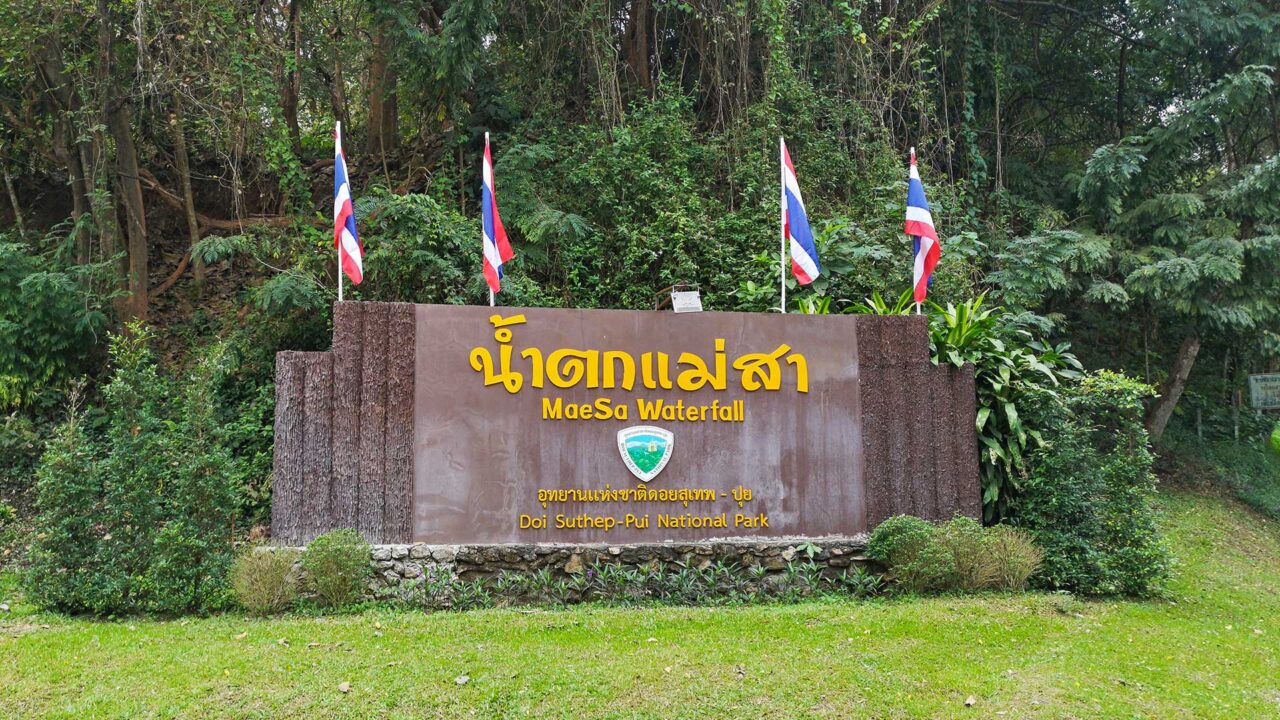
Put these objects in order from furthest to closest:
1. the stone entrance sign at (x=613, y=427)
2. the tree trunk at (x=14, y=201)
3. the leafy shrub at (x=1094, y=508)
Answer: the tree trunk at (x=14, y=201), the leafy shrub at (x=1094, y=508), the stone entrance sign at (x=613, y=427)

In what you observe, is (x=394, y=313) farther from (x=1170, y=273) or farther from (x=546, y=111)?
(x=1170, y=273)

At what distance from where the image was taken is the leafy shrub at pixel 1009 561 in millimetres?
7676

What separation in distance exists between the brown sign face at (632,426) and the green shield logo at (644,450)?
0.5 inches

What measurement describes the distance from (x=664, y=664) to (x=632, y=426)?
2450 millimetres

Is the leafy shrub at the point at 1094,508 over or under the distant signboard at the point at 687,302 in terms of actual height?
under

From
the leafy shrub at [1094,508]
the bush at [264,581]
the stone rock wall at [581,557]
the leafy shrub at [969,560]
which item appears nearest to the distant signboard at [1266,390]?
the leafy shrub at [1094,508]

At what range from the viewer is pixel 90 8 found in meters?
10.4

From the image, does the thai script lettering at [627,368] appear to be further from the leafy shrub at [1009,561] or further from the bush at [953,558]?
the leafy shrub at [1009,561]

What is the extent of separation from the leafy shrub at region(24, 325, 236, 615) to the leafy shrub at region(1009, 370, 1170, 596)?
6532 mm

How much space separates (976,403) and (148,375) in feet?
22.5

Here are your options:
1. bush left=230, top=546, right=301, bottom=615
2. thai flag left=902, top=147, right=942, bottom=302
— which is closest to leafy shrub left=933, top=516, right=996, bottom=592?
thai flag left=902, top=147, right=942, bottom=302

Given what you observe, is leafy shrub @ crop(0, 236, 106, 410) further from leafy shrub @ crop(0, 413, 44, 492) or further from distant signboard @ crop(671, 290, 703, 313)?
distant signboard @ crop(671, 290, 703, 313)

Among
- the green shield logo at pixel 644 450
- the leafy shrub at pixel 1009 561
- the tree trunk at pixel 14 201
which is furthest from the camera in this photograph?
the tree trunk at pixel 14 201

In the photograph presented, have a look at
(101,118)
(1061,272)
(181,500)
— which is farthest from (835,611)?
(101,118)
